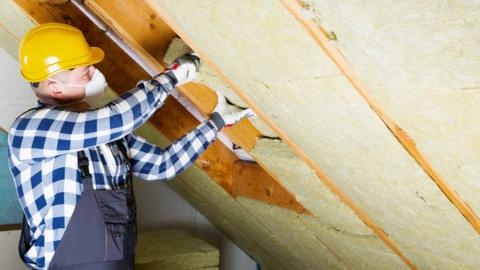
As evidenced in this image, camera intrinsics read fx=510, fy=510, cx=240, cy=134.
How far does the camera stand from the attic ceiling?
993mm

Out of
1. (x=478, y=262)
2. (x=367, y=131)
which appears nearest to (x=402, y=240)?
(x=478, y=262)

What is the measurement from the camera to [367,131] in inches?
55.7

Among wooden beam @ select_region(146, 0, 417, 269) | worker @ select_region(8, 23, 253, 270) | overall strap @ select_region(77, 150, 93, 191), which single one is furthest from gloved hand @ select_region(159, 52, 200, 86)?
overall strap @ select_region(77, 150, 93, 191)

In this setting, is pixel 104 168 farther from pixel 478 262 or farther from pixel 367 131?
pixel 478 262

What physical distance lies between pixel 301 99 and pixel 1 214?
2610 mm

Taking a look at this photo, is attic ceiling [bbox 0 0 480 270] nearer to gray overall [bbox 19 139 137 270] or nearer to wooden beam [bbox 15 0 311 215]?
wooden beam [bbox 15 0 311 215]

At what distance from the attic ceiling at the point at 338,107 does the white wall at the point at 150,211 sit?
0.43 m

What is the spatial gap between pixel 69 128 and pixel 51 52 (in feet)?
1.02

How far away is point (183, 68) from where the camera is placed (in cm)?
186

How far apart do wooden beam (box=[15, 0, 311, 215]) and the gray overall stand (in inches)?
20.9

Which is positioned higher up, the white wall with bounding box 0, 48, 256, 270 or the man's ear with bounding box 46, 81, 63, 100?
the man's ear with bounding box 46, 81, 63, 100

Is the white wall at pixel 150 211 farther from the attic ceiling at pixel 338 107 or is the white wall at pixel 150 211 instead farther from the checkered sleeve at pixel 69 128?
the checkered sleeve at pixel 69 128

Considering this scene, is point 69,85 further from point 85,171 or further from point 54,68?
point 85,171

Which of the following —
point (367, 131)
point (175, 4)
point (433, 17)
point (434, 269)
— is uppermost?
point (175, 4)
